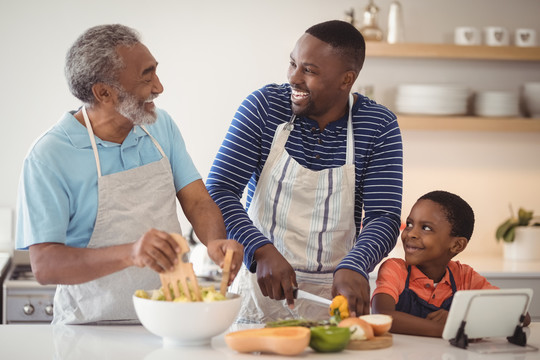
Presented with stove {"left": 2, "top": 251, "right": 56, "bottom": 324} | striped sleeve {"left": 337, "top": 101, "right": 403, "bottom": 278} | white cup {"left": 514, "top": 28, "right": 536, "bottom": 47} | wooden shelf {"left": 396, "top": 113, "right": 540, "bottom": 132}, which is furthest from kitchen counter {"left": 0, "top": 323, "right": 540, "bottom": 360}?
white cup {"left": 514, "top": 28, "right": 536, "bottom": 47}

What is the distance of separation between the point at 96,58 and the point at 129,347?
2.32 ft

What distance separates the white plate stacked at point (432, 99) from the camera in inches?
137

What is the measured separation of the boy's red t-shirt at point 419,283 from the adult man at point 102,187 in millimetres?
440

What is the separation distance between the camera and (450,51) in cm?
352

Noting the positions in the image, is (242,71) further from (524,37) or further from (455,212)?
(455,212)

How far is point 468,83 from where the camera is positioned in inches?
Answer: 148

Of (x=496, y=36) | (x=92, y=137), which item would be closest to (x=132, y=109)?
(x=92, y=137)

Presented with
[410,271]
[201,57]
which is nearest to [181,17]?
[201,57]

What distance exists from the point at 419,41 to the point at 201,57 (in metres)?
1.12

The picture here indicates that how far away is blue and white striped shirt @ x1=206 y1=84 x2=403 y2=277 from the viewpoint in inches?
76.9

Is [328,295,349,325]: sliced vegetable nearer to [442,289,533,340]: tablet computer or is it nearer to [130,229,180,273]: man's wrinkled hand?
[442,289,533,340]: tablet computer

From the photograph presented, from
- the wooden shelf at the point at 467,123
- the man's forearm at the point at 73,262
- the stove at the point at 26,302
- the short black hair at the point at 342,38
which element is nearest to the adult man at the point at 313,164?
the short black hair at the point at 342,38

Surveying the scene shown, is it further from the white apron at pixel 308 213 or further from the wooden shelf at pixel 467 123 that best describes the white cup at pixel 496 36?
the white apron at pixel 308 213

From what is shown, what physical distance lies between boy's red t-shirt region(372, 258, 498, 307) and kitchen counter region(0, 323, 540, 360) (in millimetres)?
185
